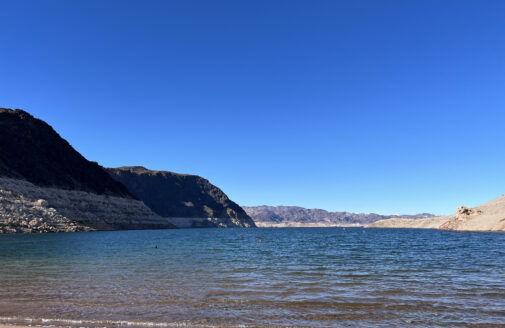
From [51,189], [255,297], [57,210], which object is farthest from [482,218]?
[51,189]

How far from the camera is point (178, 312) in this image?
11.0 meters

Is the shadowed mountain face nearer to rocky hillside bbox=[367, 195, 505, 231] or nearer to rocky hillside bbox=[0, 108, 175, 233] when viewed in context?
rocky hillside bbox=[0, 108, 175, 233]

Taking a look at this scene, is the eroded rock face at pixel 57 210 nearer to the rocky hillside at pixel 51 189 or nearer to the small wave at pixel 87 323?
the rocky hillside at pixel 51 189

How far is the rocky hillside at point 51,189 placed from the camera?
263 feet

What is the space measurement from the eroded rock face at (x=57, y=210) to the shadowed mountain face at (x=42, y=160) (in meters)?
4.61

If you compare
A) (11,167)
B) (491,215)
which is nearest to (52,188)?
(11,167)

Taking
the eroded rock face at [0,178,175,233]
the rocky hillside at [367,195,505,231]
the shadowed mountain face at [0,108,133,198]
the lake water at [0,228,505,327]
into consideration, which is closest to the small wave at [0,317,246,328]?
the lake water at [0,228,505,327]

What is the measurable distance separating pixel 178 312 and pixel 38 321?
413 cm

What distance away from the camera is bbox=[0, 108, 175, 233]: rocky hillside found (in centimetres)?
8012

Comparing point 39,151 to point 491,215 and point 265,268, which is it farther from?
point 491,215

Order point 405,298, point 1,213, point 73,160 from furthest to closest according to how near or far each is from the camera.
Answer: point 73,160 < point 1,213 < point 405,298

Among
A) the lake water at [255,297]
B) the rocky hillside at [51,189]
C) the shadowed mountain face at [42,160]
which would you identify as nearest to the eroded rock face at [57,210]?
the rocky hillside at [51,189]

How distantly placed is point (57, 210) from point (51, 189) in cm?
924

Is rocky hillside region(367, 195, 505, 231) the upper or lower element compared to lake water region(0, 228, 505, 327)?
upper
